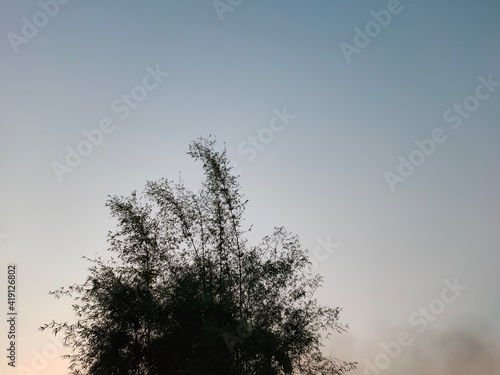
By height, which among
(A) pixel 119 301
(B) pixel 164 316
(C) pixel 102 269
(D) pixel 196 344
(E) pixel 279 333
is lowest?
(E) pixel 279 333

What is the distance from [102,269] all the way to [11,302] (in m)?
3.09

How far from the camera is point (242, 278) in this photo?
16.7 metres

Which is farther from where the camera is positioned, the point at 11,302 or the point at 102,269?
the point at 102,269

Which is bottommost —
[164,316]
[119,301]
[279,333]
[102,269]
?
[279,333]

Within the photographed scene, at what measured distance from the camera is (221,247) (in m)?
16.9

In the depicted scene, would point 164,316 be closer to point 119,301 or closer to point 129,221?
point 119,301

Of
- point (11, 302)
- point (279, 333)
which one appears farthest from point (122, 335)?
point (279, 333)

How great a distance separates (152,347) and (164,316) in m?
0.89

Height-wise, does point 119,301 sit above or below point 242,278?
above

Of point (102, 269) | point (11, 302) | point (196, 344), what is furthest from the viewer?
point (102, 269)

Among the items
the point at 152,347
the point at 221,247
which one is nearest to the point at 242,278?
the point at 221,247

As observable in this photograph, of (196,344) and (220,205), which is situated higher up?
(220,205)

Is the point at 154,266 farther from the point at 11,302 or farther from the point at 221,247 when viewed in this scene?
the point at 11,302

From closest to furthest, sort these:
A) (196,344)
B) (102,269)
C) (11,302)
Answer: (11,302)
(196,344)
(102,269)
